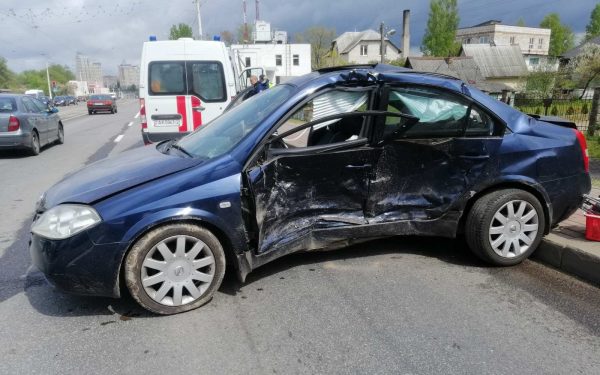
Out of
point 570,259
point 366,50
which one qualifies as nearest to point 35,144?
point 570,259

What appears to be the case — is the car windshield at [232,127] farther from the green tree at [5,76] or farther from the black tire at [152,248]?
the green tree at [5,76]

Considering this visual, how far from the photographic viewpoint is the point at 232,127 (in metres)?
3.92

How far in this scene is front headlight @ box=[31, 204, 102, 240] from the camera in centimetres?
297

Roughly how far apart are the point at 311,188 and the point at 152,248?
1288 millimetres

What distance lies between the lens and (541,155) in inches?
154

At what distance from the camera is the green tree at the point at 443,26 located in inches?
3081

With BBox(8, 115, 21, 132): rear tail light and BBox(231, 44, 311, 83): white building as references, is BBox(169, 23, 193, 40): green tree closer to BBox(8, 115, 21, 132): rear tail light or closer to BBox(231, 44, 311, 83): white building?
BBox(231, 44, 311, 83): white building

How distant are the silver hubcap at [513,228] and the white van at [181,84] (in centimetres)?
611

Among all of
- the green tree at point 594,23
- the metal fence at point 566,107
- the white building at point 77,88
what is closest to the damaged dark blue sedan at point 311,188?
the metal fence at point 566,107

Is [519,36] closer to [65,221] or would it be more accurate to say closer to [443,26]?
[443,26]

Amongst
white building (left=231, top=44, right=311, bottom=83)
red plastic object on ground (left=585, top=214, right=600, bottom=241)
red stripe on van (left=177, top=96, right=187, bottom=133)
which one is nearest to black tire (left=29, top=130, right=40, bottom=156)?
red stripe on van (left=177, top=96, right=187, bottom=133)

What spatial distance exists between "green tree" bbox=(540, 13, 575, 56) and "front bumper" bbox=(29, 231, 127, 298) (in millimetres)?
111580

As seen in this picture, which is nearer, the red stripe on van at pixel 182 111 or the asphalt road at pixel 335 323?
the asphalt road at pixel 335 323

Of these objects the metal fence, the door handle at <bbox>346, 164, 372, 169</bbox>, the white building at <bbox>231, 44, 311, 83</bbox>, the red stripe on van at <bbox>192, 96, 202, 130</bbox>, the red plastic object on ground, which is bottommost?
the red plastic object on ground
